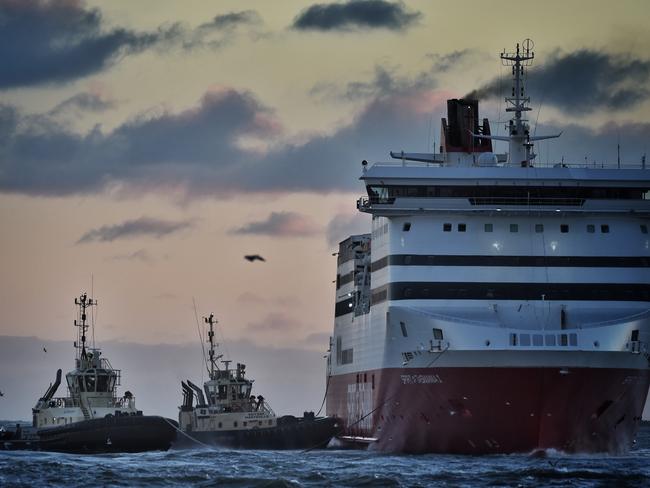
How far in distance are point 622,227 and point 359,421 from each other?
14475 mm

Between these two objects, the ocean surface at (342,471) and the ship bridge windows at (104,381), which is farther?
the ship bridge windows at (104,381)

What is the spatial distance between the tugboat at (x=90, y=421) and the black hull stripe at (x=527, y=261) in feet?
51.3

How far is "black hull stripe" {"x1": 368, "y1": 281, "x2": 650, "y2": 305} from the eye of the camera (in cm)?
6294

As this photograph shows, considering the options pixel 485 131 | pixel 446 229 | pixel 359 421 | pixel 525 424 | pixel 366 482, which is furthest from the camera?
pixel 485 131

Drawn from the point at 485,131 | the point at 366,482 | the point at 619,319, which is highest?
the point at 485,131

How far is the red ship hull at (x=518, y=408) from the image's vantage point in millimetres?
58844

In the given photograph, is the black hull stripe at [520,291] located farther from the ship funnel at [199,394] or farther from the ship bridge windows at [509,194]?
the ship funnel at [199,394]

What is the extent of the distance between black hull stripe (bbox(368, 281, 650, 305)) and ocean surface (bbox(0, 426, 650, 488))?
6.12m

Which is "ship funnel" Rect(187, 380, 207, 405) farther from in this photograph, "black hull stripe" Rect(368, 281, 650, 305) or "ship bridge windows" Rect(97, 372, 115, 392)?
"black hull stripe" Rect(368, 281, 650, 305)

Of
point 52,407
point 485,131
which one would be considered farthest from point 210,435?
point 485,131

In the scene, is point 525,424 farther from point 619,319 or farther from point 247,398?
point 247,398

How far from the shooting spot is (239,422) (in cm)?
7869

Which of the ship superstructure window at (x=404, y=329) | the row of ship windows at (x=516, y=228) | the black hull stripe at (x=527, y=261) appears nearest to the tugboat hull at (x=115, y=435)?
the ship superstructure window at (x=404, y=329)

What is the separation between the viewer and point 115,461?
66688mm
